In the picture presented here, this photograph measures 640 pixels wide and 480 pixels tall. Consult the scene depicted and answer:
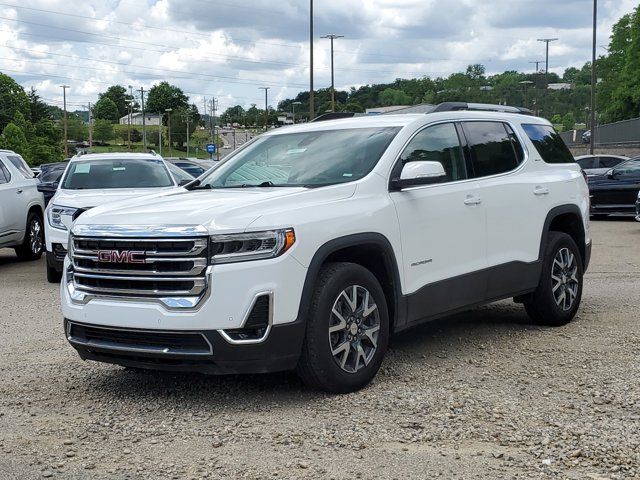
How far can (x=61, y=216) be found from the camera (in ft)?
37.0

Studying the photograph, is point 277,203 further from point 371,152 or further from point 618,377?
point 618,377

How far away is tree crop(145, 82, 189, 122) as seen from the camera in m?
171

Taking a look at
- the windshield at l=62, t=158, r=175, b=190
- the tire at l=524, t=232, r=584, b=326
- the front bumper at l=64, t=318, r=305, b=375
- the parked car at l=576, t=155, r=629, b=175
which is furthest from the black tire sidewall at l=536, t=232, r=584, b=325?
the parked car at l=576, t=155, r=629, b=175

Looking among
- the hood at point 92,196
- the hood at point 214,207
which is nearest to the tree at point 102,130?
the hood at point 92,196

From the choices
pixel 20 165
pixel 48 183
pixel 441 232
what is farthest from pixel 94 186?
pixel 441 232

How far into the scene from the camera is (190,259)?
17.1 feet

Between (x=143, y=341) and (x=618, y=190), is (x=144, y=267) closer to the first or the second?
(x=143, y=341)

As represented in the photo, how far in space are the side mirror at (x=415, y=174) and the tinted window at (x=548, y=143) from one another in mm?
2034

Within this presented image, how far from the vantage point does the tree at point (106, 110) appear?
177m

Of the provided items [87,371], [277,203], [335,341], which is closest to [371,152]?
[277,203]

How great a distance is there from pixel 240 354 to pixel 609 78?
82108 millimetres

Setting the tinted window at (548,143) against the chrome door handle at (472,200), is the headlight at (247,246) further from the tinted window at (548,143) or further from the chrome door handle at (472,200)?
the tinted window at (548,143)

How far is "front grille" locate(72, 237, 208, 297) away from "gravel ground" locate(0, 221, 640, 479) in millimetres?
741

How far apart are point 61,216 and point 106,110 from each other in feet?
566
